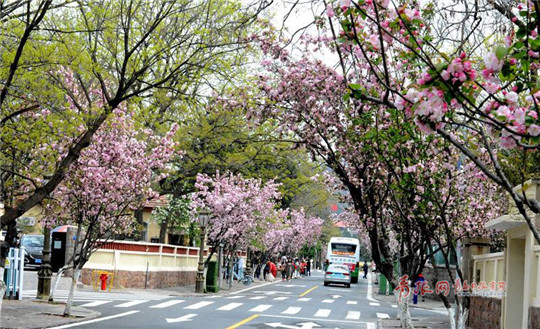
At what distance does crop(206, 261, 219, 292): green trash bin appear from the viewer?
40.2m

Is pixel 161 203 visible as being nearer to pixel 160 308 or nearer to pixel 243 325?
pixel 160 308

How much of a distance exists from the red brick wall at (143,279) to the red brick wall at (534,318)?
2288cm

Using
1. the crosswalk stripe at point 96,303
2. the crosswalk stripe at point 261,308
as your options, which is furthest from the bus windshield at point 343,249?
the crosswalk stripe at point 96,303

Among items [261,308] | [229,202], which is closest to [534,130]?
[261,308]

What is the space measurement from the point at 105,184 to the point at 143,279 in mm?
16471

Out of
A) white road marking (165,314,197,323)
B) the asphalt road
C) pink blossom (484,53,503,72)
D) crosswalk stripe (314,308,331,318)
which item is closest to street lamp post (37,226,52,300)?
the asphalt road

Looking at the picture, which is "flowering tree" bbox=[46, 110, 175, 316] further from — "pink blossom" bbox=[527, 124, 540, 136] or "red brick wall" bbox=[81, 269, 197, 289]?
"pink blossom" bbox=[527, 124, 540, 136]

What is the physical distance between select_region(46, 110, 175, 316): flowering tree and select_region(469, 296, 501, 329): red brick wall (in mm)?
9858

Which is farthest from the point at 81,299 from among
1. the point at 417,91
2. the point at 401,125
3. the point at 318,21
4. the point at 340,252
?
the point at 340,252

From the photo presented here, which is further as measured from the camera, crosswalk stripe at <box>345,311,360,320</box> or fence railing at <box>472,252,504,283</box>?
crosswalk stripe at <box>345,311,360,320</box>

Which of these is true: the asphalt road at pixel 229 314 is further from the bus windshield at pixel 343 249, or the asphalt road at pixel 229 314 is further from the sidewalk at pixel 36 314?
the bus windshield at pixel 343 249

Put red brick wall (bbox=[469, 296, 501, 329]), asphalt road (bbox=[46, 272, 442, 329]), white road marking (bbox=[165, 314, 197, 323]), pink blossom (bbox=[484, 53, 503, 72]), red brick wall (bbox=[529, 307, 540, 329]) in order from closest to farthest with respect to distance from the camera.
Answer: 1. pink blossom (bbox=[484, 53, 503, 72])
2. red brick wall (bbox=[529, 307, 540, 329])
3. red brick wall (bbox=[469, 296, 501, 329])
4. asphalt road (bbox=[46, 272, 442, 329])
5. white road marking (bbox=[165, 314, 197, 323])

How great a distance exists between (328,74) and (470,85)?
11553 millimetres

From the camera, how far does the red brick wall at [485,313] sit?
20.2m
